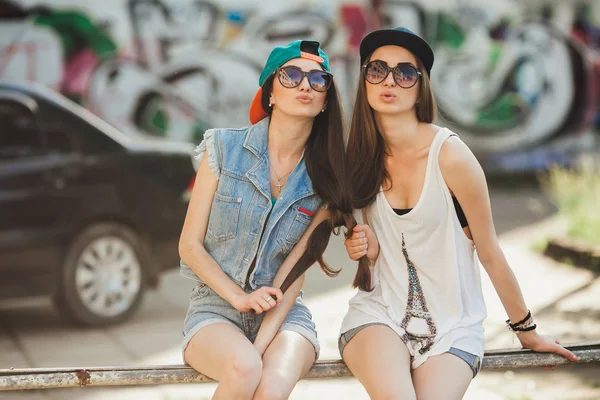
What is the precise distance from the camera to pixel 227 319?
136 inches

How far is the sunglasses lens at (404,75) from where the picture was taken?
3480 mm

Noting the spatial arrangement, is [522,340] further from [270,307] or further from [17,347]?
[17,347]

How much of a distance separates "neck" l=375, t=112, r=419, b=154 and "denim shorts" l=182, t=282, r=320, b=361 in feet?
2.64

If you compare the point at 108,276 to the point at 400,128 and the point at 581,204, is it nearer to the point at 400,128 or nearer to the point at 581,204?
the point at 400,128

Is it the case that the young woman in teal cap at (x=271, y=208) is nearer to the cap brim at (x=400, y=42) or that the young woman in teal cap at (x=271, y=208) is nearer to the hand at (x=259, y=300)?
the hand at (x=259, y=300)

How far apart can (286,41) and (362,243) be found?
12035 mm

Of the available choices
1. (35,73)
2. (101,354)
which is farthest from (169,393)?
(35,73)

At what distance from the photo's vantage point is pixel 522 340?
352 cm

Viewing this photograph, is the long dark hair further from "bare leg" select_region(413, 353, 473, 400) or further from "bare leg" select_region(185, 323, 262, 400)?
"bare leg" select_region(413, 353, 473, 400)

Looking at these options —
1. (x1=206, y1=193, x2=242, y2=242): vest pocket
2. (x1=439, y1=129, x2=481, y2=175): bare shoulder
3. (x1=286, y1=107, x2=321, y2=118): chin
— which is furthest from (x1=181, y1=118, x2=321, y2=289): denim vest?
(x1=439, y1=129, x2=481, y2=175): bare shoulder

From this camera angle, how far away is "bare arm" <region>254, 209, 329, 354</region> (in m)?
3.34

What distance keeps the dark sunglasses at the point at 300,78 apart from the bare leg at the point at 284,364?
969 mm

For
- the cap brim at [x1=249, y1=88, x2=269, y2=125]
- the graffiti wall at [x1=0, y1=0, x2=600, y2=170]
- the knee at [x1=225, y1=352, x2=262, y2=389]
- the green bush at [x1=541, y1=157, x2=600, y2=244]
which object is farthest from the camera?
the graffiti wall at [x1=0, y1=0, x2=600, y2=170]

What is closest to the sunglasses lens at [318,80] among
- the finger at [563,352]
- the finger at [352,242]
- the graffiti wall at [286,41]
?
the finger at [352,242]
